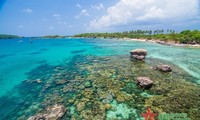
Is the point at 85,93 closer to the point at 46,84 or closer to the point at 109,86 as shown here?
the point at 109,86

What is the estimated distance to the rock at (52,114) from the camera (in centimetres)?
1349

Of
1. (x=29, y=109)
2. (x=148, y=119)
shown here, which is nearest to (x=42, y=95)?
(x=29, y=109)

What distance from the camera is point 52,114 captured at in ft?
45.9

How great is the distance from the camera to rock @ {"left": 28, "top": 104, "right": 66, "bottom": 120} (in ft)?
44.2

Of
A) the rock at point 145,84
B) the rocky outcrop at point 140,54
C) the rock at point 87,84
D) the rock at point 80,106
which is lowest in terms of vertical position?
the rock at point 80,106

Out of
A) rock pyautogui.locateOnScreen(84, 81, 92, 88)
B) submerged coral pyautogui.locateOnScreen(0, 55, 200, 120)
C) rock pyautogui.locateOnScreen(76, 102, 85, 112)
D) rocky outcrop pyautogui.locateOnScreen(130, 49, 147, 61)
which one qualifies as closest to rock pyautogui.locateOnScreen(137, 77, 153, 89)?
submerged coral pyautogui.locateOnScreen(0, 55, 200, 120)

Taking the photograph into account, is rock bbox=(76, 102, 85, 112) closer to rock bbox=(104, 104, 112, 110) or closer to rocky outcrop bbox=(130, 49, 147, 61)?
rock bbox=(104, 104, 112, 110)

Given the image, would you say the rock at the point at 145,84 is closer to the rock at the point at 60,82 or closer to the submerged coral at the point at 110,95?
the submerged coral at the point at 110,95

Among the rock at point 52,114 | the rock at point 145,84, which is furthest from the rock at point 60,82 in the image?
the rock at point 145,84

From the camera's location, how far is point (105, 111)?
14695 millimetres

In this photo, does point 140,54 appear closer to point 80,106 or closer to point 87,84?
point 87,84

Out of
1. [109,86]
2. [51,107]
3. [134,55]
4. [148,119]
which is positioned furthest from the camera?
[134,55]

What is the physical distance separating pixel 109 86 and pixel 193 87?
11668 millimetres

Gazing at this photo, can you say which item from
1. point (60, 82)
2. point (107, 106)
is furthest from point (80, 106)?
point (60, 82)
